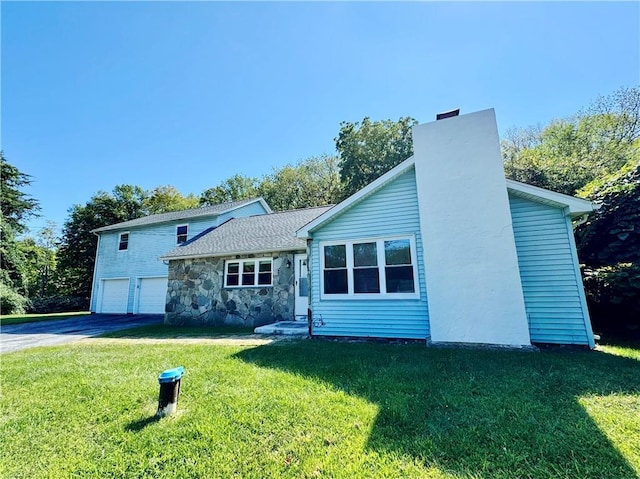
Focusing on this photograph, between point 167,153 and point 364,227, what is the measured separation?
49.2ft

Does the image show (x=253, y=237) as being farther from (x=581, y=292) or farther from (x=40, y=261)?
(x=40, y=261)

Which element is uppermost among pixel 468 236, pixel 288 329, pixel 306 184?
pixel 306 184

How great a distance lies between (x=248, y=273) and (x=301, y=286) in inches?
90.8

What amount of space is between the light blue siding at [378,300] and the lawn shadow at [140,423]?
472cm

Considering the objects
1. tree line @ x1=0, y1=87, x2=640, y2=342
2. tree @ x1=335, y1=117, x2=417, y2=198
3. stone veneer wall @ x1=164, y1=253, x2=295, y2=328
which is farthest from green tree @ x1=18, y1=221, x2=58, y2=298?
tree @ x1=335, y1=117, x2=417, y2=198

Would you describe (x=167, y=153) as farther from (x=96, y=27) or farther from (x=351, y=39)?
(x=351, y=39)

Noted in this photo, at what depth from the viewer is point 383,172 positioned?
23391mm

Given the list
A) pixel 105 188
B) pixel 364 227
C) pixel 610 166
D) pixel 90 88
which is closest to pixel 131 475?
pixel 364 227

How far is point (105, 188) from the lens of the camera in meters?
27.0

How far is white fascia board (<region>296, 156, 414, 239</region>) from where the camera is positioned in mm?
7145

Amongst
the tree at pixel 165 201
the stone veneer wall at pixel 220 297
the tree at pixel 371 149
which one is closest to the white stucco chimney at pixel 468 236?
the stone veneer wall at pixel 220 297

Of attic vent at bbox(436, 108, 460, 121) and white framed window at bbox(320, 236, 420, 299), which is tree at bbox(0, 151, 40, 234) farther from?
attic vent at bbox(436, 108, 460, 121)

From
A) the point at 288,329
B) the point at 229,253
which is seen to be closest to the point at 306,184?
the point at 229,253

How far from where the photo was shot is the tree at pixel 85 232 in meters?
24.0
